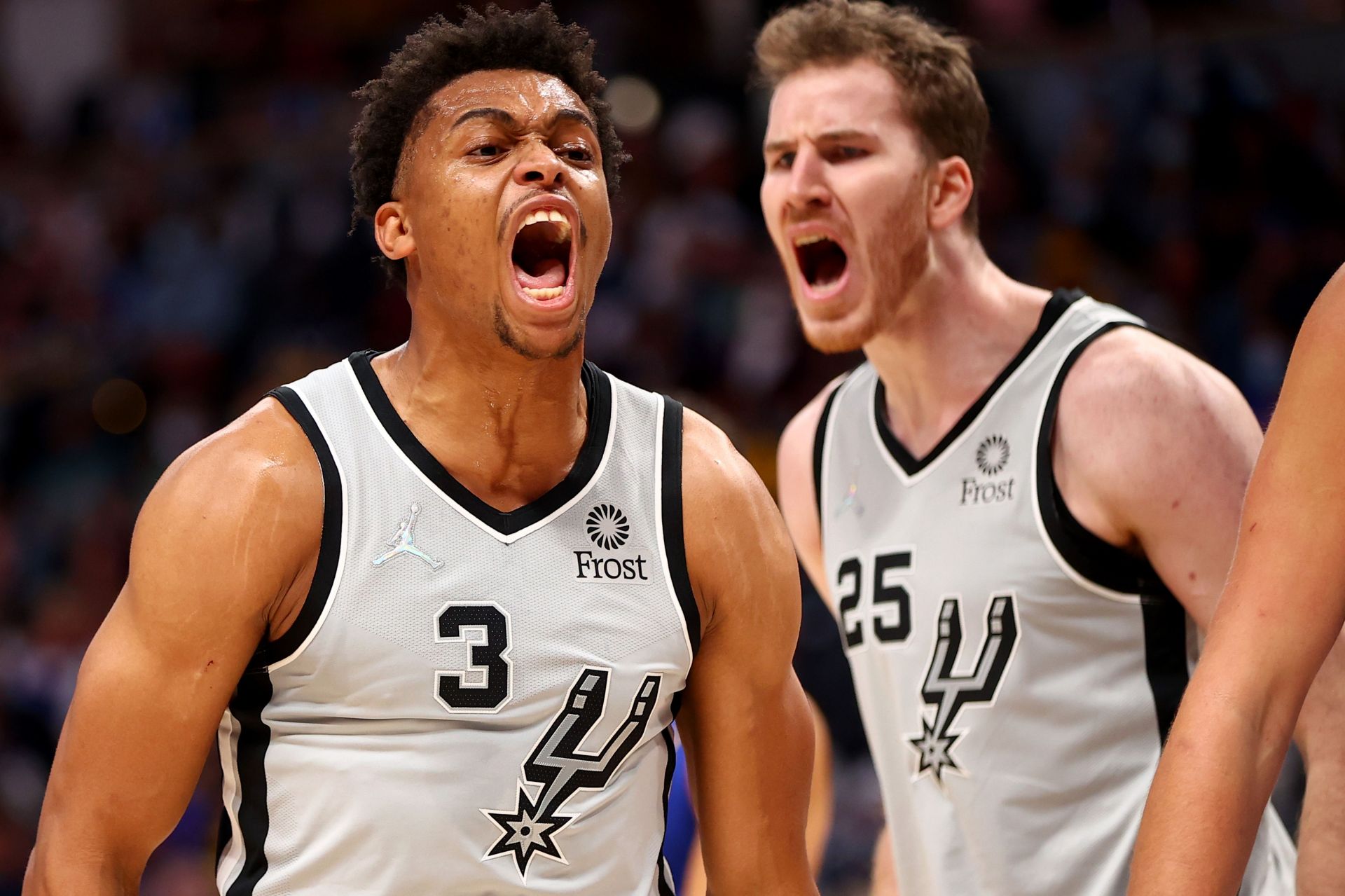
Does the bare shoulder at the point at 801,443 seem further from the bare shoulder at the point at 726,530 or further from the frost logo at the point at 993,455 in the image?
the bare shoulder at the point at 726,530

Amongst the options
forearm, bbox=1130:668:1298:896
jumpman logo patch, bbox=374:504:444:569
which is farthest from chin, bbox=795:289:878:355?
forearm, bbox=1130:668:1298:896

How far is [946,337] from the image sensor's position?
11.9ft

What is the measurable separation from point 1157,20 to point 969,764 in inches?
206

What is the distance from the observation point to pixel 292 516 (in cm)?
241

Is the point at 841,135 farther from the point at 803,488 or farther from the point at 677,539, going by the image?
the point at 677,539

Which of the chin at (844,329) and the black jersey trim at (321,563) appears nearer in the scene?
the black jersey trim at (321,563)

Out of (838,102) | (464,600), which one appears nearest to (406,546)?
(464,600)

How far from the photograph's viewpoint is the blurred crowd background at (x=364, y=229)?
22.8 feet

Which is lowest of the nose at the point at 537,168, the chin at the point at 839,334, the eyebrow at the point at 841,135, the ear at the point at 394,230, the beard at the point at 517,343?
the chin at the point at 839,334

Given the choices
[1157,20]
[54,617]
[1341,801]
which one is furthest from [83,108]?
[1341,801]

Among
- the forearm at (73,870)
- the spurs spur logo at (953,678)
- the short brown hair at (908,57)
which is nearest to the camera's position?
the forearm at (73,870)

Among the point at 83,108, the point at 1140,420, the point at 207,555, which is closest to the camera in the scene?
the point at 207,555

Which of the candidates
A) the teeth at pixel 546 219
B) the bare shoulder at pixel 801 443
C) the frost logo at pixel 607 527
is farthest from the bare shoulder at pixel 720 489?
the bare shoulder at pixel 801 443

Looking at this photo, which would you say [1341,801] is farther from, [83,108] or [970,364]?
[83,108]
